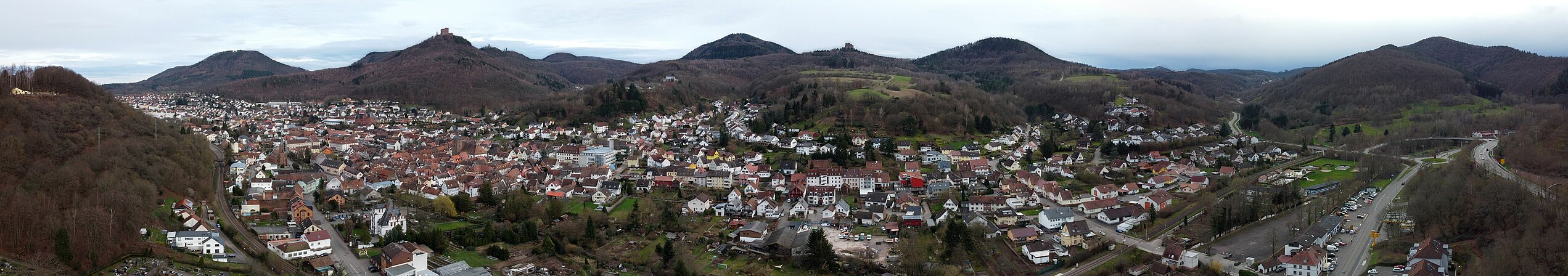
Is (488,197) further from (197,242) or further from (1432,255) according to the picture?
(1432,255)

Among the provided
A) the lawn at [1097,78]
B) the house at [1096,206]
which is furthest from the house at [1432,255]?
the lawn at [1097,78]

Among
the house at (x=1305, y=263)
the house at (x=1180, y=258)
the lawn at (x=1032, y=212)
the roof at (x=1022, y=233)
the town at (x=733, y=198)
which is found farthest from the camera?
the lawn at (x=1032, y=212)

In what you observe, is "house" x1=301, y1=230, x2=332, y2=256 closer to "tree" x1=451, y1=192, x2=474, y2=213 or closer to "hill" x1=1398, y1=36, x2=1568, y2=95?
"tree" x1=451, y1=192, x2=474, y2=213

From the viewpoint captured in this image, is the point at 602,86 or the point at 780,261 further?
the point at 602,86

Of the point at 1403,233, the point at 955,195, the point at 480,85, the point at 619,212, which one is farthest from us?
the point at 480,85

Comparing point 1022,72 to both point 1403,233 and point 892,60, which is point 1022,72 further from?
point 1403,233

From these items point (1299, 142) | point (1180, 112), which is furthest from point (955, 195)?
point (1180, 112)

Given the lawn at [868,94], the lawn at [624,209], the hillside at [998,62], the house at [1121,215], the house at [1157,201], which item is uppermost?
the hillside at [998,62]

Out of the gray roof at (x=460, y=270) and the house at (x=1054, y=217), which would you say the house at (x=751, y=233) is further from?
the house at (x=1054, y=217)

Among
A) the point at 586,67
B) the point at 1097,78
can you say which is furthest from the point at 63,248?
the point at 586,67
